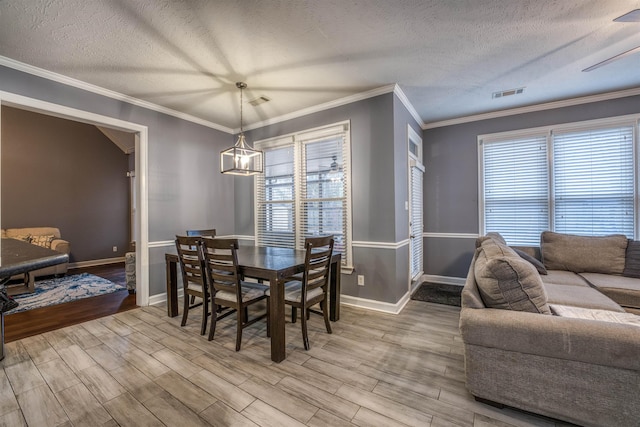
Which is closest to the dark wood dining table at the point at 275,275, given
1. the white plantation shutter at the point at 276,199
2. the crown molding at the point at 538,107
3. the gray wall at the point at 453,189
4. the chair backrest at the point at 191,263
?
the chair backrest at the point at 191,263

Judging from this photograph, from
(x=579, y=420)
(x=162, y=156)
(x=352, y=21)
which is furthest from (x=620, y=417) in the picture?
(x=162, y=156)

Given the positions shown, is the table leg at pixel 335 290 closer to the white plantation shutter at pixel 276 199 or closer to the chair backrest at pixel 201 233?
the white plantation shutter at pixel 276 199

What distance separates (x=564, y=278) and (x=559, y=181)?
5.31 feet

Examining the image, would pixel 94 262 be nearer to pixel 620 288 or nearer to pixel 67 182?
pixel 67 182

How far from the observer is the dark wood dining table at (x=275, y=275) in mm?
2152

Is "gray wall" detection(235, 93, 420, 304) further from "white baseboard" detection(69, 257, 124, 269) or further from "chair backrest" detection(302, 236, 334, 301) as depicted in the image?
"white baseboard" detection(69, 257, 124, 269)

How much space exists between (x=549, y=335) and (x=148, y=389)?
2.57 m

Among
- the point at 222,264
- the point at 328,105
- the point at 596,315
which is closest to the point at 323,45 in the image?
the point at 328,105

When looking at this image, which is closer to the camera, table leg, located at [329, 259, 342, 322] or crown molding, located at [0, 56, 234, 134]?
crown molding, located at [0, 56, 234, 134]

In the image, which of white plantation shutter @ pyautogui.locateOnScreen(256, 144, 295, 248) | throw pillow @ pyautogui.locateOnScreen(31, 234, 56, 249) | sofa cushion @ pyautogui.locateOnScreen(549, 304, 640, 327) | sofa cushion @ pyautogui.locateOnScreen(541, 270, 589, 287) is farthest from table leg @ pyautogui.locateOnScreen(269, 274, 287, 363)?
throw pillow @ pyautogui.locateOnScreen(31, 234, 56, 249)

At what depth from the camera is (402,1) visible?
1.88 m

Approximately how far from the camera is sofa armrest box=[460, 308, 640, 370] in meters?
1.34

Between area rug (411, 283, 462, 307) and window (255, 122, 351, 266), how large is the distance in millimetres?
1240

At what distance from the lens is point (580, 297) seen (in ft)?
7.37
